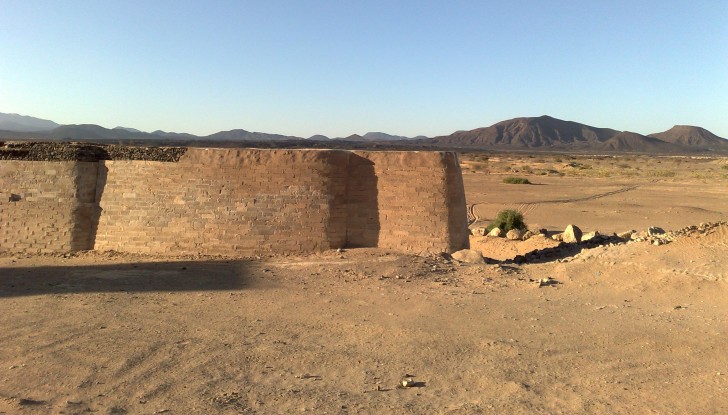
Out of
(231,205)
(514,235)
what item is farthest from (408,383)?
(514,235)

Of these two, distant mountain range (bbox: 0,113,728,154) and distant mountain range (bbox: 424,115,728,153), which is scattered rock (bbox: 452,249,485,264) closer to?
distant mountain range (bbox: 0,113,728,154)

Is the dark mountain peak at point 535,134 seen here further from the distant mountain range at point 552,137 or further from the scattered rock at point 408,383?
the scattered rock at point 408,383

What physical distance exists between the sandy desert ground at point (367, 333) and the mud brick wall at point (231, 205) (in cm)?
37

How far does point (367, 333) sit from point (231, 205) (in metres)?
4.71

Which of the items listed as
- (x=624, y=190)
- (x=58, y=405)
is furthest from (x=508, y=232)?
(x=624, y=190)

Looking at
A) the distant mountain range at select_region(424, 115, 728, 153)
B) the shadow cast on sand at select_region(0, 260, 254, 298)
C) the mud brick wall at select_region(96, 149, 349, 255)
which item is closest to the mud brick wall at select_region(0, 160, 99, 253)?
the mud brick wall at select_region(96, 149, 349, 255)

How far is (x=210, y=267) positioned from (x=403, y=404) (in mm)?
5849

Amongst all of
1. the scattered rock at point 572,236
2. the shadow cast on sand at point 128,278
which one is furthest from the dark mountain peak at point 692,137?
the shadow cast on sand at point 128,278

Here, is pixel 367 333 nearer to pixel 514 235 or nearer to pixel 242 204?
pixel 242 204

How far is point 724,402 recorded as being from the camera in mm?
5117

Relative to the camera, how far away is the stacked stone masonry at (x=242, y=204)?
34.6ft

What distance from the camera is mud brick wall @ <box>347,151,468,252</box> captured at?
1054 centimetres

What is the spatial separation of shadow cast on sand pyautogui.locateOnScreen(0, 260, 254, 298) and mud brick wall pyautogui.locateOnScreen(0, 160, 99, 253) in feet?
3.37

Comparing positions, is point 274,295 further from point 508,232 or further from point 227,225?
point 508,232
